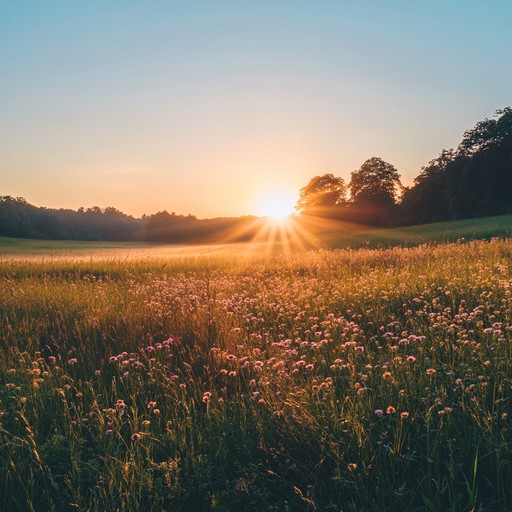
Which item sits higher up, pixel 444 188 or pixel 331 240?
pixel 444 188

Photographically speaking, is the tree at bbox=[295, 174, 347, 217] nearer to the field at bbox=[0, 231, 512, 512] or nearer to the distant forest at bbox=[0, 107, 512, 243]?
the distant forest at bbox=[0, 107, 512, 243]

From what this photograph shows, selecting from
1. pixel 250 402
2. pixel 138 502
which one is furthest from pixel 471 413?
pixel 138 502

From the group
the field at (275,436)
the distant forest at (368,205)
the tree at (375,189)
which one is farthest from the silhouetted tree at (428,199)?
the field at (275,436)

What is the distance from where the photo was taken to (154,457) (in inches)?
122

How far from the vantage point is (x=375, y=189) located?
216 ft

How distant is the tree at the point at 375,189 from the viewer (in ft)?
213

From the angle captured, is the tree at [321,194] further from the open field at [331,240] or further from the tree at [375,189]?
the open field at [331,240]

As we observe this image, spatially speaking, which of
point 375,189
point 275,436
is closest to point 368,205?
point 375,189

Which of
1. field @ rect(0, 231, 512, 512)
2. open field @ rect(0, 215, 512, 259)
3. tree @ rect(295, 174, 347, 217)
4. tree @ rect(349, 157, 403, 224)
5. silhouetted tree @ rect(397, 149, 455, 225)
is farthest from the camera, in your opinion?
tree @ rect(295, 174, 347, 217)

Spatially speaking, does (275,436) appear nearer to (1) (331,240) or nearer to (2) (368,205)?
(1) (331,240)

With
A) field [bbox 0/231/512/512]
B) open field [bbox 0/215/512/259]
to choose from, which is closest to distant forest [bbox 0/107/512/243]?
open field [bbox 0/215/512/259]

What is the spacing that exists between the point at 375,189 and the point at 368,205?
2677 millimetres

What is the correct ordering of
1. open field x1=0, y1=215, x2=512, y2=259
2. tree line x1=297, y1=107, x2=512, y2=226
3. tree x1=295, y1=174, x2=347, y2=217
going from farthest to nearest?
tree x1=295, y1=174, x2=347, y2=217, tree line x1=297, y1=107, x2=512, y2=226, open field x1=0, y1=215, x2=512, y2=259

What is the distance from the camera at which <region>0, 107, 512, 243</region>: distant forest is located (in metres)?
50.3
